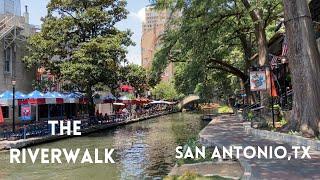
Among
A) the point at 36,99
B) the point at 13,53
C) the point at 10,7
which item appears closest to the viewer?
the point at 36,99

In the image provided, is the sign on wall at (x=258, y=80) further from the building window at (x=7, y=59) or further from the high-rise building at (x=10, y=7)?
the high-rise building at (x=10, y=7)

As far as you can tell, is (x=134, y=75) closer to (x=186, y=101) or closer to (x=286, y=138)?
(x=286, y=138)

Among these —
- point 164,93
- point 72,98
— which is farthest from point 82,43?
point 164,93

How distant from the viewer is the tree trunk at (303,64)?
1948 cm

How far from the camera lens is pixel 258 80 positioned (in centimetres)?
2572

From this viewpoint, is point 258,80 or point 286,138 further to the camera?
point 258,80

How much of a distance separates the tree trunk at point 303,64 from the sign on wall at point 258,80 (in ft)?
16.3

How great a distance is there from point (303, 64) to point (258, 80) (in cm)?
583

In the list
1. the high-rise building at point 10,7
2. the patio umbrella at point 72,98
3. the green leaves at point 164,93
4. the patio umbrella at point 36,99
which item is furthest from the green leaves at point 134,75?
the green leaves at point 164,93

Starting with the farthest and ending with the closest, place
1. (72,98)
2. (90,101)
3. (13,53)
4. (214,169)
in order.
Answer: (90,101)
(72,98)
(13,53)
(214,169)

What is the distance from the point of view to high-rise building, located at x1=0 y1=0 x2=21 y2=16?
3688 centimetres

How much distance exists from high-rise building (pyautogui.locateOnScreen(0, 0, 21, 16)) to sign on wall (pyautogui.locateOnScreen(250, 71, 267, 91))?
805 inches

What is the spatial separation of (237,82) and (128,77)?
33578mm

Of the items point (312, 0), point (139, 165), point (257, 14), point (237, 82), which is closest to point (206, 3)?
point (257, 14)
